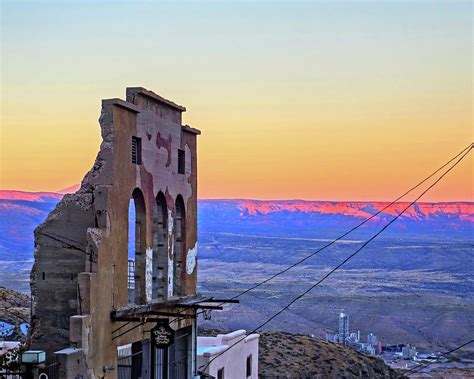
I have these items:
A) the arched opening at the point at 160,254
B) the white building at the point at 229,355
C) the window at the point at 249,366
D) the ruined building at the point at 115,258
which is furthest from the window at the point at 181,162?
the window at the point at 249,366

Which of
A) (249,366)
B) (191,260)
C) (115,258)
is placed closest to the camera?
(115,258)

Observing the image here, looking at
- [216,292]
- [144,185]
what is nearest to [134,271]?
[144,185]

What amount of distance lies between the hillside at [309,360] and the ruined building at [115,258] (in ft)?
82.6

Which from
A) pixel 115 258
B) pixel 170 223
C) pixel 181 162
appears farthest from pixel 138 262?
pixel 181 162

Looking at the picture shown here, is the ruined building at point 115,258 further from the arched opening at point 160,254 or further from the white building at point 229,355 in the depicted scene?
the white building at point 229,355

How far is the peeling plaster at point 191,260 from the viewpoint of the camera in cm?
2828

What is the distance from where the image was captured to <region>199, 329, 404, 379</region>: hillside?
172ft

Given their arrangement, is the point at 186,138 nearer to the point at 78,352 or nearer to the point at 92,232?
the point at 92,232

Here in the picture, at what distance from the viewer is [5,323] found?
Result: 4050cm

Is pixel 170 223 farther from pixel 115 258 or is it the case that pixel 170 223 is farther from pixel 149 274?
pixel 115 258

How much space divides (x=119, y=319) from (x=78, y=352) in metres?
2.05

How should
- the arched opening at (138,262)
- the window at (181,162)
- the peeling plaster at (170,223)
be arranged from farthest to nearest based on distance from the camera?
the window at (181,162)
the peeling plaster at (170,223)
the arched opening at (138,262)

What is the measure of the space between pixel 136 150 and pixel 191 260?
551 centimetres

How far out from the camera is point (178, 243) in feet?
92.2
